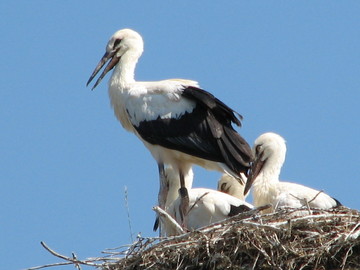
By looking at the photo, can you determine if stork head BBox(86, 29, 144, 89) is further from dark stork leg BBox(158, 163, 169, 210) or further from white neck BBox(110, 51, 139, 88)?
dark stork leg BBox(158, 163, 169, 210)

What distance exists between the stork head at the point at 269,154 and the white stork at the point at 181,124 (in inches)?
20.0

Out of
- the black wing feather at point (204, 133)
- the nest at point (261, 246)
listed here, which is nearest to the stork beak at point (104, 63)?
the black wing feather at point (204, 133)

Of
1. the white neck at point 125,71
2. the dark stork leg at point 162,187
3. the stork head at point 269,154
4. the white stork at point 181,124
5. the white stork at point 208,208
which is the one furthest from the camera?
the white neck at point 125,71

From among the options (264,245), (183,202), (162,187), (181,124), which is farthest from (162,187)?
(264,245)

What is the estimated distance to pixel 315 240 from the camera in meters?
9.48

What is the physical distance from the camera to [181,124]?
41.8 ft

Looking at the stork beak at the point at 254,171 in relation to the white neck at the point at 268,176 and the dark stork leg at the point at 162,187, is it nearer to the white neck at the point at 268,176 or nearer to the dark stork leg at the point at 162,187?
the white neck at the point at 268,176

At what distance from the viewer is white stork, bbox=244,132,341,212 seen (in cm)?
1225

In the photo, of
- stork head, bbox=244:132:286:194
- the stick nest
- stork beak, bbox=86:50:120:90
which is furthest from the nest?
stork beak, bbox=86:50:120:90

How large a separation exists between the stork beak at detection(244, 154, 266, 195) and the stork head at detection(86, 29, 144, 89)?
1646 millimetres

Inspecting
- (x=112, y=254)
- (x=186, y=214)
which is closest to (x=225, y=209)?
(x=186, y=214)

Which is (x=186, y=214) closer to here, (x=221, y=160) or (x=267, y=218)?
(x=221, y=160)

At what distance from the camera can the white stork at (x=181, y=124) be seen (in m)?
12.5

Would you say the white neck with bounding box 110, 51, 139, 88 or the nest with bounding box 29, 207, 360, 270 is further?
the white neck with bounding box 110, 51, 139, 88
